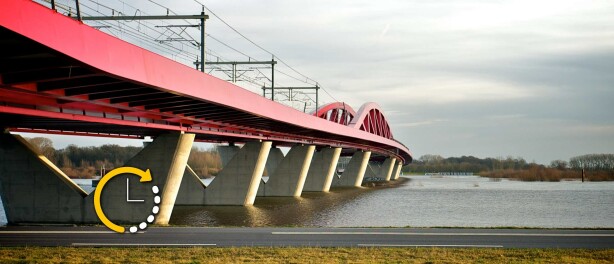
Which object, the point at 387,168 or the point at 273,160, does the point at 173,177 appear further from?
the point at 387,168

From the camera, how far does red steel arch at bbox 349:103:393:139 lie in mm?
90131

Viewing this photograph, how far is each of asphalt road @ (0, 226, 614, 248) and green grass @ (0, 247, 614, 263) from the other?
4.93 feet

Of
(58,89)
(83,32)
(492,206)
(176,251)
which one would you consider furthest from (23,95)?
(492,206)

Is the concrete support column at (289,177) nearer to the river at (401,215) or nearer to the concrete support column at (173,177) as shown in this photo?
the river at (401,215)

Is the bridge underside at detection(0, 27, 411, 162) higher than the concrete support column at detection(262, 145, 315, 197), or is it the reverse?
the bridge underside at detection(0, 27, 411, 162)

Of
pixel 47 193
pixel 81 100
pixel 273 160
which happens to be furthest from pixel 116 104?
pixel 273 160

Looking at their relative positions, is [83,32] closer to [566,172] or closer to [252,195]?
[252,195]

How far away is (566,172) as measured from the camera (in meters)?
155

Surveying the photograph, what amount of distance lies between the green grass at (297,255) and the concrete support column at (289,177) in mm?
→ 49881

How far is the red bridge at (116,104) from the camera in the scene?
53.6ft

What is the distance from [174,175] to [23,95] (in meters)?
16.6

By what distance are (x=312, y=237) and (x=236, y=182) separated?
101ft

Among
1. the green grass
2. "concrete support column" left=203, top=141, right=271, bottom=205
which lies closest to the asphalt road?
the green grass

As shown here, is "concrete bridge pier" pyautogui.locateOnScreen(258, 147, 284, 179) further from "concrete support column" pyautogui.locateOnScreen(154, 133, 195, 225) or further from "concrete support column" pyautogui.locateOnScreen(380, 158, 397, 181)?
"concrete support column" pyautogui.locateOnScreen(380, 158, 397, 181)
